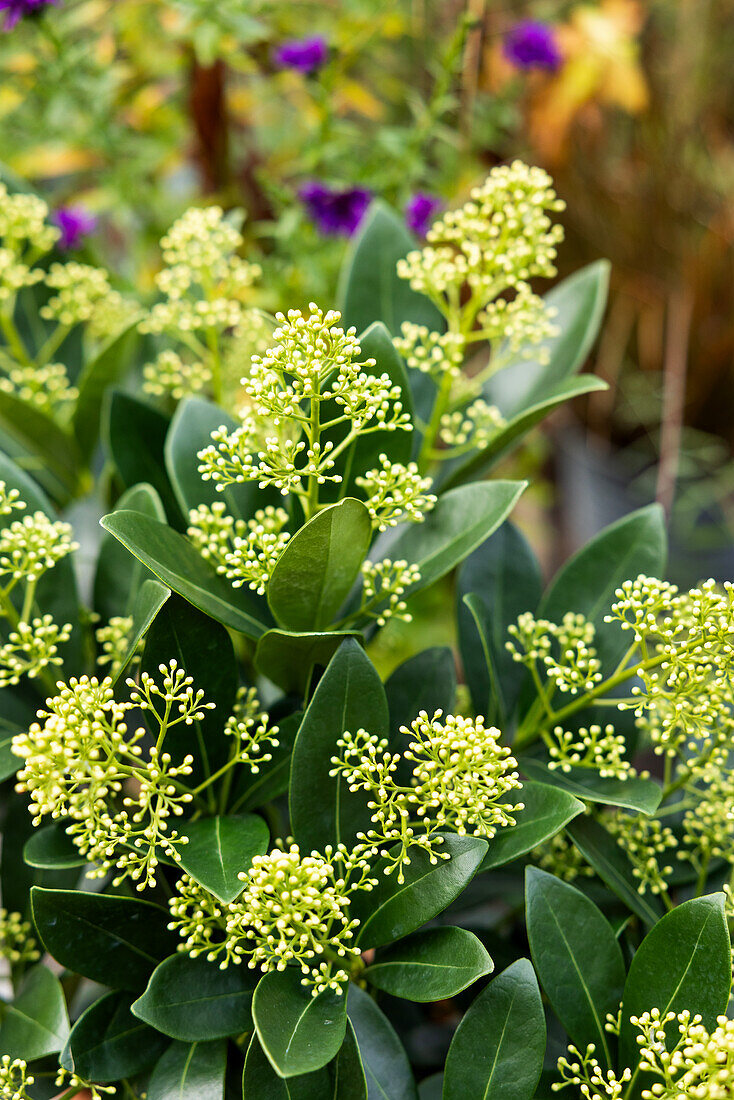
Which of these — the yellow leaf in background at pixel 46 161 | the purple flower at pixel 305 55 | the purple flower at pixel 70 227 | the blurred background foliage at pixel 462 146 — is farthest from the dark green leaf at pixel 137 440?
the yellow leaf in background at pixel 46 161

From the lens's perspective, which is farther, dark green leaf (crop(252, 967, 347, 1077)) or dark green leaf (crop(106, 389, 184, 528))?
dark green leaf (crop(106, 389, 184, 528))

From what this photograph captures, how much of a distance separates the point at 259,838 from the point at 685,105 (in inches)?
91.6

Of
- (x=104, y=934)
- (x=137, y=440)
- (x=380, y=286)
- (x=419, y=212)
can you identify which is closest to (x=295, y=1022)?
(x=104, y=934)

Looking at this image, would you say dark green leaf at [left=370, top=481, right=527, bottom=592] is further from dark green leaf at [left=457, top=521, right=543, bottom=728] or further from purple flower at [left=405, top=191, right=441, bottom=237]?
purple flower at [left=405, top=191, right=441, bottom=237]

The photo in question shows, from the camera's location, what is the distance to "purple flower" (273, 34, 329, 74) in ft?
4.56

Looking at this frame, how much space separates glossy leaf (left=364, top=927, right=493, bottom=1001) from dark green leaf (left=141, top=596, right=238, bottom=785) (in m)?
0.18

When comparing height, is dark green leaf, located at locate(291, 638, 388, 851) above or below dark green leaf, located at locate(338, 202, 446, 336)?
below

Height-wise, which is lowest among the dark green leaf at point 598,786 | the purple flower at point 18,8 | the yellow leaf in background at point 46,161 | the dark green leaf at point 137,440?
the dark green leaf at point 598,786

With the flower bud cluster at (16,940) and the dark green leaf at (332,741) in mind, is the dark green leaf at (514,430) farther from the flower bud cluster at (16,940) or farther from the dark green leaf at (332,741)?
the flower bud cluster at (16,940)

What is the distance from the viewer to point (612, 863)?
66 centimetres

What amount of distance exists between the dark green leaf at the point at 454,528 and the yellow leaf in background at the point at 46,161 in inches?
59.1

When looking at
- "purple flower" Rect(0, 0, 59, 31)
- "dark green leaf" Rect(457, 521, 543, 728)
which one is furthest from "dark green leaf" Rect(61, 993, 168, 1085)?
"purple flower" Rect(0, 0, 59, 31)

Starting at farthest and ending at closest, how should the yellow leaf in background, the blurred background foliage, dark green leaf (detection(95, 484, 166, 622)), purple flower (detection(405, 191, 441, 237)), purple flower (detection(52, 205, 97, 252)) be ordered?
1. the yellow leaf in background
2. the blurred background foliage
3. purple flower (detection(405, 191, 441, 237))
4. purple flower (detection(52, 205, 97, 252))
5. dark green leaf (detection(95, 484, 166, 622))

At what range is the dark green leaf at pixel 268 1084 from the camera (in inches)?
21.4
